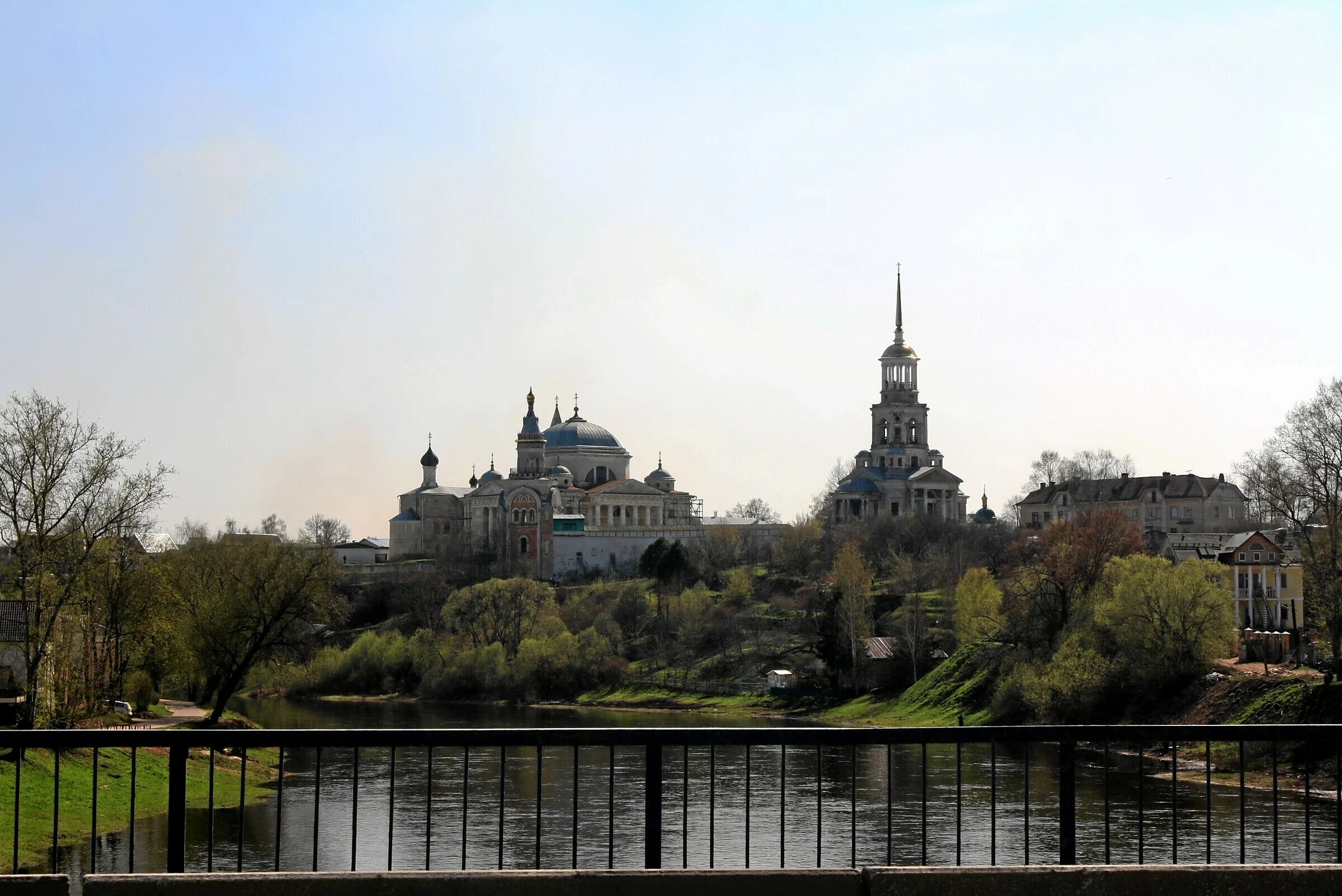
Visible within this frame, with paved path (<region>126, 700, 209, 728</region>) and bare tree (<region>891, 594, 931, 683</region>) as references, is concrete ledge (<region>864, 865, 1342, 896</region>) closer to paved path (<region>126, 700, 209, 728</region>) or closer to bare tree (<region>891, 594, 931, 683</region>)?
paved path (<region>126, 700, 209, 728</region>)

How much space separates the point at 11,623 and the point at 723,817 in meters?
19.6

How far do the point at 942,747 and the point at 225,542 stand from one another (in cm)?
3181

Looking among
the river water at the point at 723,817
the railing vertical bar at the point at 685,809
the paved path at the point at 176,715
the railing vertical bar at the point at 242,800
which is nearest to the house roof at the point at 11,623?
the paved path at the point at 176,715

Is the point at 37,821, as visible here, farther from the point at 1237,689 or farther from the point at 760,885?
the point at 1237,689

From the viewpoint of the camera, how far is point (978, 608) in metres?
69.8

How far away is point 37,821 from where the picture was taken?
95.7 feet

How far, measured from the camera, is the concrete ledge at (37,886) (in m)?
7.96

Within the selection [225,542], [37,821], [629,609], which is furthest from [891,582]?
[37,821]

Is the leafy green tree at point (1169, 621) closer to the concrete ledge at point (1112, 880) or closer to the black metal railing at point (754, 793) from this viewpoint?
the black metal railing at point (754, 793)

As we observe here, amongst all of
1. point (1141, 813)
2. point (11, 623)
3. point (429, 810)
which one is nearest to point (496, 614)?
point (11, 623)

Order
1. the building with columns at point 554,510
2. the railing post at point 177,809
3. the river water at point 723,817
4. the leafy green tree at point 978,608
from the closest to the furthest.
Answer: the railing post at point 177,809, the river water at point 723,817, the leafy green tree at point 978,608, the building with columns at point 554,510

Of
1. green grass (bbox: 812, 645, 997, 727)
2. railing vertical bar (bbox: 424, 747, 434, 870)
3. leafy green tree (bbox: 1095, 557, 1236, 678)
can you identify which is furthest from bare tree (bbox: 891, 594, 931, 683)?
railing vertical bar (bbox: 424, 747, 434, 870)

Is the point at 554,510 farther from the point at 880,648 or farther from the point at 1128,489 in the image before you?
the point at 880,648

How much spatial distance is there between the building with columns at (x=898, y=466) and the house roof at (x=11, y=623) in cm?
8838
